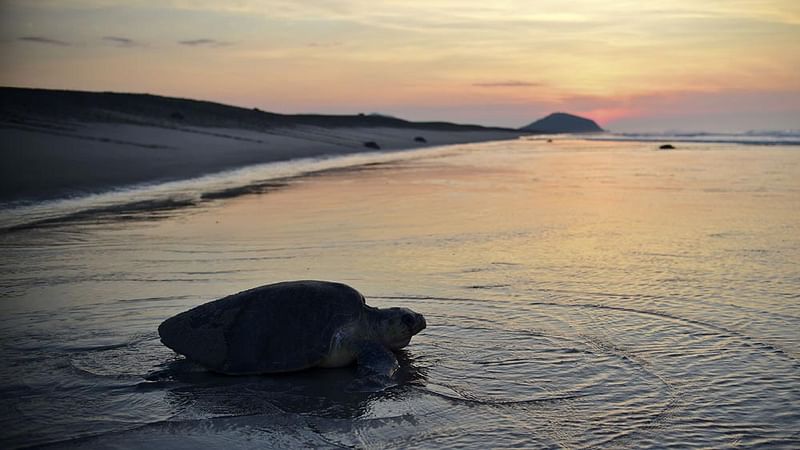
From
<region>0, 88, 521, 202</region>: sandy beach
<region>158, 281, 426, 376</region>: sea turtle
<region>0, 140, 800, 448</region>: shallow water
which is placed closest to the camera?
<region>0, 140, 800, 448</region>: shallow water

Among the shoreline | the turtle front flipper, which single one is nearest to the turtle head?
the turtle front flipper

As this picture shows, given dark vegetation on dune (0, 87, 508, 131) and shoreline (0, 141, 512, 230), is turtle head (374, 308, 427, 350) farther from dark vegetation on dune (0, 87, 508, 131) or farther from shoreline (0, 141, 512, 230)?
dark vegetation on dune (0, 87, 508, 131)

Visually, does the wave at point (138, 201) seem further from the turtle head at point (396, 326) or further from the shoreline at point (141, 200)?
the turtle head at point (396, 326)

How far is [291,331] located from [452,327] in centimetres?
165

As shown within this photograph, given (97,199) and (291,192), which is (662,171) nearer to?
(291,192)

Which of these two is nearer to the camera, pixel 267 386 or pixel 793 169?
pixel 267 386

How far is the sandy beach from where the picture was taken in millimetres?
20906

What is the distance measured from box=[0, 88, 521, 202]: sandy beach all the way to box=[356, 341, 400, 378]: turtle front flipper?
1347cm

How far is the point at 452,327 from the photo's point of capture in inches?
284

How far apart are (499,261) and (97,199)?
11783mm

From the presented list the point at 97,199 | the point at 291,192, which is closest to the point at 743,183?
the point at 291,192

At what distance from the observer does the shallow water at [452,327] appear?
4934mm

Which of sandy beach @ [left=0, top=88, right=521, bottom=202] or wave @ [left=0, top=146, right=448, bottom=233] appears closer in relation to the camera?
wave @ [left=0, top=146, right=448, bottom=233]

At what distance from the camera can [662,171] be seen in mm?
26203
